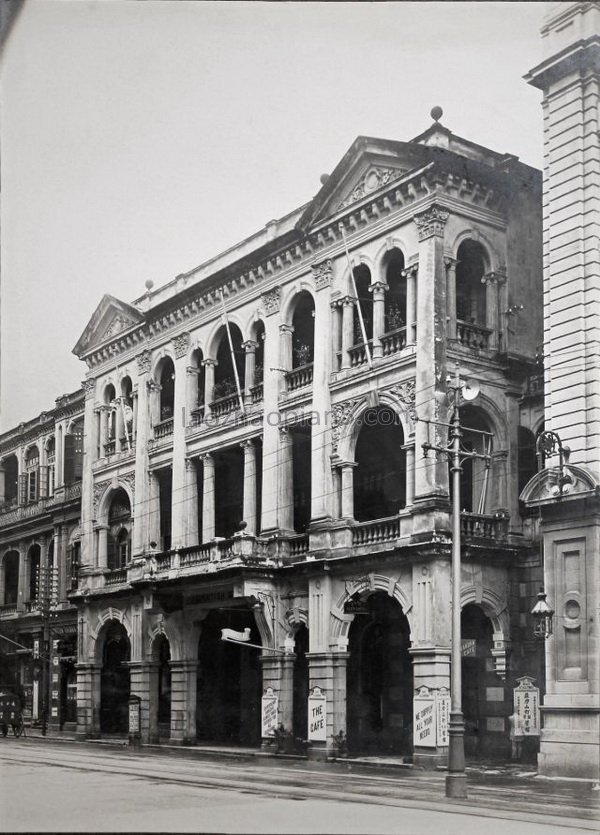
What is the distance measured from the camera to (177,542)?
107 feet

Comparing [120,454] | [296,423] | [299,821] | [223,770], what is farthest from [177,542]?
[299,821]

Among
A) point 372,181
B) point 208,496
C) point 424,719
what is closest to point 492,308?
point 372,181

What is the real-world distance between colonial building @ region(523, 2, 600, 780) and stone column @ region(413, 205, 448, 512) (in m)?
2.69

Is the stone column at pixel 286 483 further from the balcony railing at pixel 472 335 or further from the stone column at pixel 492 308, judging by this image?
the stone column at pixel 492 308

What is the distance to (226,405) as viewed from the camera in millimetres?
32031

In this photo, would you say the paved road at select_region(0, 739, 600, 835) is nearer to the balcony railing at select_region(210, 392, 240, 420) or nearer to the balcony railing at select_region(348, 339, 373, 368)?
the balcony railing at select_region(348, 339, 373, 368)

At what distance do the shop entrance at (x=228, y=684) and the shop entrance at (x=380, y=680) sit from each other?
4010mm

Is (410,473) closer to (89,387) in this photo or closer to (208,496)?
(89,387)

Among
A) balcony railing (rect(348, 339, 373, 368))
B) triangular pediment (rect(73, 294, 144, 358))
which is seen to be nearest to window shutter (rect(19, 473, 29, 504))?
triangular pediment (rect(73, 294, 144, 358))

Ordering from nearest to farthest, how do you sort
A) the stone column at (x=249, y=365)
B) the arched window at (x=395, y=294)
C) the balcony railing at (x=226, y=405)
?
the arched window at (x=395, y=294), the stone column at (x=249, y=365), the balcony railing at (x=226, y=405)

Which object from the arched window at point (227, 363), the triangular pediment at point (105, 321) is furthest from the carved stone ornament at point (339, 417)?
the triangular pediment at point (105, 321)

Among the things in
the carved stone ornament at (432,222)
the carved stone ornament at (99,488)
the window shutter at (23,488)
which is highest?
the carved stone ornament at (432,222)

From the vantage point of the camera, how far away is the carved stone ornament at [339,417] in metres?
28.2

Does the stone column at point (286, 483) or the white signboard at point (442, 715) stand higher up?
the stone column at point (286, 483)
